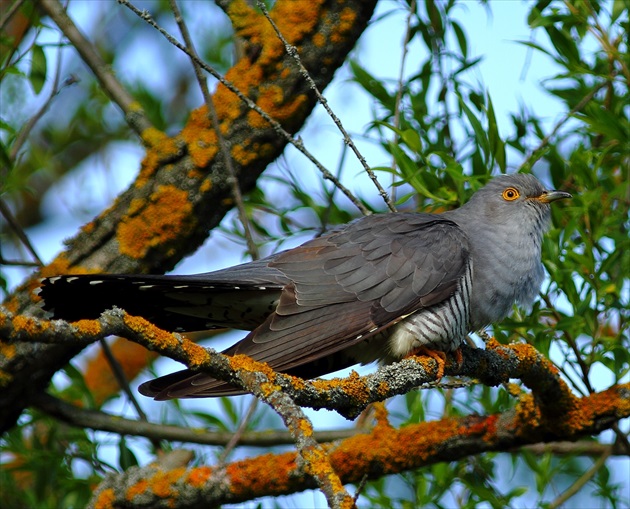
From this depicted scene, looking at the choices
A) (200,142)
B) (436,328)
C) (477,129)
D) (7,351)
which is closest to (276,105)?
(200,142)

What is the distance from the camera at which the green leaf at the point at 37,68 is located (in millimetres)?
3637

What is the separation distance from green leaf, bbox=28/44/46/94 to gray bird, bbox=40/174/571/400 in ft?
4.39

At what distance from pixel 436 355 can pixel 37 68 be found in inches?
85.4

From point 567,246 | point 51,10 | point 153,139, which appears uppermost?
point 51,10

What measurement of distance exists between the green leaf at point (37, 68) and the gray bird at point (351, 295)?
134 cm

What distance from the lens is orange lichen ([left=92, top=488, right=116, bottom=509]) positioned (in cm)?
328

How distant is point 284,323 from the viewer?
295cm

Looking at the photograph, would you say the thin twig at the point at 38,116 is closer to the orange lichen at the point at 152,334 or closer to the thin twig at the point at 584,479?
the orange lichen at the point at 152,334

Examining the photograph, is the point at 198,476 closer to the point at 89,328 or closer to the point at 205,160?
the point at 205,160

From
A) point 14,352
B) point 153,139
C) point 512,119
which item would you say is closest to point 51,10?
point 153,139

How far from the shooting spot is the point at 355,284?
10.4 ft

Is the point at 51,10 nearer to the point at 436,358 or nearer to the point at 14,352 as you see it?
the point at 14,352

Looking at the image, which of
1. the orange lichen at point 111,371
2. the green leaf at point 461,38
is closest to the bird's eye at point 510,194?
the green leaf at point 461,38

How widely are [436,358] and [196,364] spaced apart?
1220 mm
